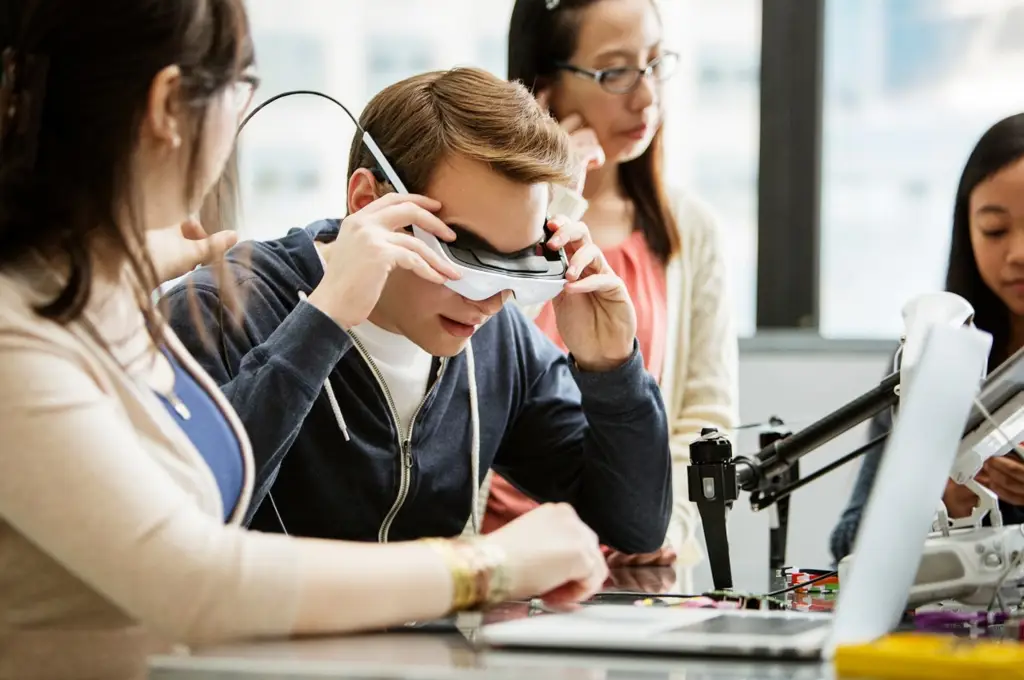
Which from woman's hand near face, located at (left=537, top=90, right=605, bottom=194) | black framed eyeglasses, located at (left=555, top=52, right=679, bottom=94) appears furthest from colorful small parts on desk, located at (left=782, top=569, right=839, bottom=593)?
black framed eyeglasses, located at (left=555, top=52, right=679, bottom=94)

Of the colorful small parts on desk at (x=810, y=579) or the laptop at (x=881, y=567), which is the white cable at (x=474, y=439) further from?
the laptop at (x=881, y=567)

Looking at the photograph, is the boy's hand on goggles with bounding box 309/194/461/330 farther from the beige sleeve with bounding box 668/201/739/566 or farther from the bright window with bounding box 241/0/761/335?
the bright window with bounding box 241/0/761/335

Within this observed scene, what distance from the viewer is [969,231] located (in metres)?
2.03

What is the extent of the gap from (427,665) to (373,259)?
56 cm

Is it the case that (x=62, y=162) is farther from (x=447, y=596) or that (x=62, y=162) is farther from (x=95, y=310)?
(x=447, y=596)

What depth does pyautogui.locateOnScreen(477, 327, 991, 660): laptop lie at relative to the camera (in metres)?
0.90

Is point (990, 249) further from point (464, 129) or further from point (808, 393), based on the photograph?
point (808, 393)

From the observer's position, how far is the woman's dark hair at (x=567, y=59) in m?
2.19

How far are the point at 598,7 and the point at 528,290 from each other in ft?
3.15

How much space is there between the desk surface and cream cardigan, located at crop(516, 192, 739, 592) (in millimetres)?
1224


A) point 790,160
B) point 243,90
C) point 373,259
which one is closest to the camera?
point 243,90

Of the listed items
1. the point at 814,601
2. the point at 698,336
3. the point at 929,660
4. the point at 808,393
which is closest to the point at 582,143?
the point at 698,336

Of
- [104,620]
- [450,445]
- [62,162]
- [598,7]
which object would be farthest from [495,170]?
[598,7]

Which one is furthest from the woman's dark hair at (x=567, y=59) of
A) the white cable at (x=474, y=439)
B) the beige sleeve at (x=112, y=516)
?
the beige sleeve at (x=112, y=516)
